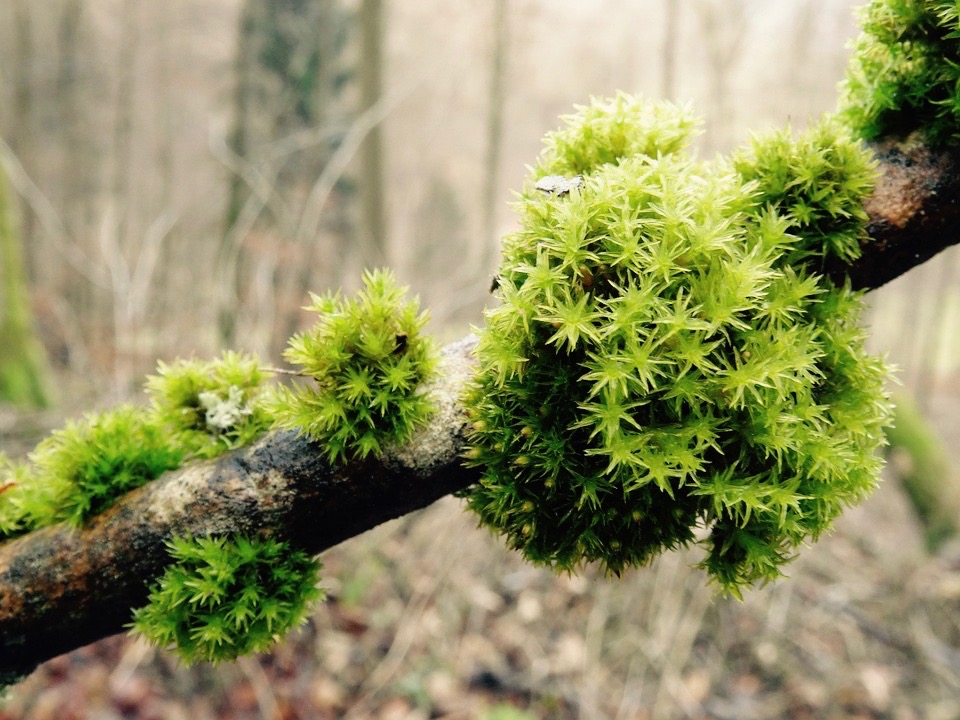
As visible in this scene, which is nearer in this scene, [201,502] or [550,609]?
[201,502]

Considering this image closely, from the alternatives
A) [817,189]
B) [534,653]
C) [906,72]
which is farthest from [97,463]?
[534,653]

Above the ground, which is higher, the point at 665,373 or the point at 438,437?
the point at 665,373

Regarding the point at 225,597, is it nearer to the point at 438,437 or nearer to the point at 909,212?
the point at 438,437

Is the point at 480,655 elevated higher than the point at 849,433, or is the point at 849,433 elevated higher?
the point at 849,433

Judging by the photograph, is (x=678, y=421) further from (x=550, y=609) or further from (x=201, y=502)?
(x=550, y=609)

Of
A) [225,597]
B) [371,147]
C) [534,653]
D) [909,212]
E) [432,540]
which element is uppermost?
[909,212]

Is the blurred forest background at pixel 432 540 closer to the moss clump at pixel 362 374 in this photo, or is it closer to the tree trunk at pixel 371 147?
the tree trunk at pixel 371 147

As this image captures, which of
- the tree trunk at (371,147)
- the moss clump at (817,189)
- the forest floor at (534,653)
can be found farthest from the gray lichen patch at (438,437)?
the tree trunk at (371,147)

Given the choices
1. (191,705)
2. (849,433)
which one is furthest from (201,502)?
(191,705)
